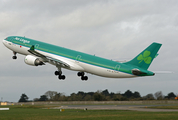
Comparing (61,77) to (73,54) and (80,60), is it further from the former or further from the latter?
(80,60)

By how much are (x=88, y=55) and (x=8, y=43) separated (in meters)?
20.8

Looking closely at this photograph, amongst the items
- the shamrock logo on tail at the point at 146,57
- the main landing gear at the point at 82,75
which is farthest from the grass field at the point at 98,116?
the shamrock logo on tail at the point at 146,57

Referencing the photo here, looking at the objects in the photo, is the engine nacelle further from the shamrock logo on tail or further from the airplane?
the shamrock logo on tail

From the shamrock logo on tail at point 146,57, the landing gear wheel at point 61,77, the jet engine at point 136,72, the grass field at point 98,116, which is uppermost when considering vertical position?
the shamrock logo on tail at point 146,57

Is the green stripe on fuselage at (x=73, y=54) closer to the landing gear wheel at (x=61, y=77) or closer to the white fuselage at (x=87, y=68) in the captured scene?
the white fuselage at (x=87, y=68)

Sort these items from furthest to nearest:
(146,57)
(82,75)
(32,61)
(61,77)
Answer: (82,75)
(61,77)
(32,61)
(146,57)

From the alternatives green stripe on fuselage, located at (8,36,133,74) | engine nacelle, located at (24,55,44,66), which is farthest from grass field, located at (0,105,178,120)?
engine nacelle, located at (24,55,44,66)

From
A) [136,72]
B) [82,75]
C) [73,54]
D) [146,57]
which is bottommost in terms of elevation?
[136,72]

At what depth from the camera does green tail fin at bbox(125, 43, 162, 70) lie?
47438mm

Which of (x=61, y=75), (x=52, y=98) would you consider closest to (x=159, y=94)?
(x=52, y=98)

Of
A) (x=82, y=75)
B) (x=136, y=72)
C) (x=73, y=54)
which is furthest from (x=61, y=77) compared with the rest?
(x=136, y=72)

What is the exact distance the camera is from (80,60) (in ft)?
181

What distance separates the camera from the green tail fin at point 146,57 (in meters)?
47.4

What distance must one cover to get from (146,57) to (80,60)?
13.4 meters
